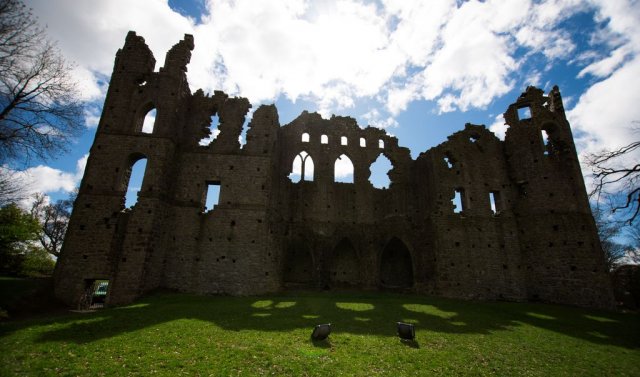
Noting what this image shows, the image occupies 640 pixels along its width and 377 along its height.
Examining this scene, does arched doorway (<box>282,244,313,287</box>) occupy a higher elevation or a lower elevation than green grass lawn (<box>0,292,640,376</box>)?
higher

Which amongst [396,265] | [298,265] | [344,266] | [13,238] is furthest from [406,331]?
[13,238]

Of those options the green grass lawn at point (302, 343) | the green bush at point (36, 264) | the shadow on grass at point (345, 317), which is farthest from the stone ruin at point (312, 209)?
the green bush at point (36, 264)

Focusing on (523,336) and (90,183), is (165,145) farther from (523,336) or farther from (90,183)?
(523,336)

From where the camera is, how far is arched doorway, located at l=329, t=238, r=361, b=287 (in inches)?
971

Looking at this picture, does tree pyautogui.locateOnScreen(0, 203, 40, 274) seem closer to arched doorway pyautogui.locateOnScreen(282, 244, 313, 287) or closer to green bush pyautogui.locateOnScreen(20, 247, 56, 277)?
green bush pyautogui.locateOnScreen(20, 247, 56, 277)

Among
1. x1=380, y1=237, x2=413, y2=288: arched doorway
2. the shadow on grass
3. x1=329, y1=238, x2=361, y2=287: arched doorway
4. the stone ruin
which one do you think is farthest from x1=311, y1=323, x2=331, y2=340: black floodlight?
x1=380, y1=237, x2=413, y2=288: arched doorway

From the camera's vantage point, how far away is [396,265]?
25.6 m

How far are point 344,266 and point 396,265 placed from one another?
4.42 meters

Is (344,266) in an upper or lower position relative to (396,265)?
lower

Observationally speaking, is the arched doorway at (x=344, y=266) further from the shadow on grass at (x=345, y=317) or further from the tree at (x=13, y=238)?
the tree at (x=13, y=238)

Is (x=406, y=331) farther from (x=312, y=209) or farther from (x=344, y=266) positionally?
(x=312, y=209)

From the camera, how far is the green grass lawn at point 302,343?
26.1 ft

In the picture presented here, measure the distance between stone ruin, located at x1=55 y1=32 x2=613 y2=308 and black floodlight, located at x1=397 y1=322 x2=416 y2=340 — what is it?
10.9m

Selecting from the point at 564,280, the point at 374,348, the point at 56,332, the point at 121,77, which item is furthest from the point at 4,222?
the point at 564,280
